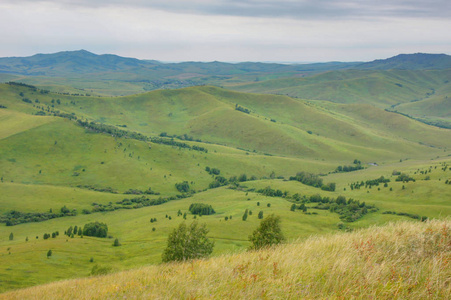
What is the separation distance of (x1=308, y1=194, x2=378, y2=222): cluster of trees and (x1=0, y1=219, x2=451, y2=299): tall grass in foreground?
134 metres

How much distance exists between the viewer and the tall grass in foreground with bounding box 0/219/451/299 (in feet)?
30.3

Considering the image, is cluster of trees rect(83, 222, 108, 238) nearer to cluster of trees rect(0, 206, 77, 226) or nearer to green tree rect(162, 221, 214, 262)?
cluster of trees rect(0, 206, 77, 226)

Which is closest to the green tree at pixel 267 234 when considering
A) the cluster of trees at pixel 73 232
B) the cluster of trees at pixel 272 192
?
the cluster of trees at pixel 73 232

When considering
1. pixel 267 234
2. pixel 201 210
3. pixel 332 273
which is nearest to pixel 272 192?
pixel 201 210

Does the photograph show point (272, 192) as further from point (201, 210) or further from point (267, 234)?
point (267, 234)

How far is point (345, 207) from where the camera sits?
6078 inches

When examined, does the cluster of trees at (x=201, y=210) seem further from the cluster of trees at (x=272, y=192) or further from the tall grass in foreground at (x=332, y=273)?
the tall grass in foreground at (x=332, y=273)

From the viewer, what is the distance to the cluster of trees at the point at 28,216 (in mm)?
148250

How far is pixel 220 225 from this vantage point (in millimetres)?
125875

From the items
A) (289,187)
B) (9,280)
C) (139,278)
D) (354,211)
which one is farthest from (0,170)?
(139,278)

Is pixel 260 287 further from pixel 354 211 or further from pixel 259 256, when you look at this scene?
pixel 354 211

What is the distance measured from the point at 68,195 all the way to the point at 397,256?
640 feet

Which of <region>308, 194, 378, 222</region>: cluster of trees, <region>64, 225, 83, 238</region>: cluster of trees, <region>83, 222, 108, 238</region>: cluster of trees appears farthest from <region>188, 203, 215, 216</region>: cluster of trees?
<region>308, 194, 378, 222</region>: cluster of trees

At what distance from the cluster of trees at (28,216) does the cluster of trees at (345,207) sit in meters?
124
